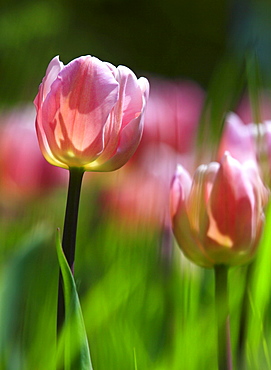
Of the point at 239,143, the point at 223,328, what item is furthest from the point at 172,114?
the point at 223,328

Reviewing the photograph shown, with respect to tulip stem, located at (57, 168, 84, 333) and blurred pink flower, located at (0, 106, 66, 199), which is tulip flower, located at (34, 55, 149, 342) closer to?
tulip stem, located at (57, 168, 84, 333)

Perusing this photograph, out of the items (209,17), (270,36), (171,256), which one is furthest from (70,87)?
(209,17)

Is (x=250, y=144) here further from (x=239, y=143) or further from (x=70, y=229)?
(x=70, y=229)

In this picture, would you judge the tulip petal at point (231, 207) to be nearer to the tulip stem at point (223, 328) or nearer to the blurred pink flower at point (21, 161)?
the tulip stem at point (223, 328)

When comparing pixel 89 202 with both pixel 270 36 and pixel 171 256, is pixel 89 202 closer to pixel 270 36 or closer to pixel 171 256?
pixel 171 256

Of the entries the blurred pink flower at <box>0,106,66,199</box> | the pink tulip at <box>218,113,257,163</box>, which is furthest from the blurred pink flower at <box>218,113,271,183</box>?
the blurred pink flower at <box>0,106,66,199</box>
